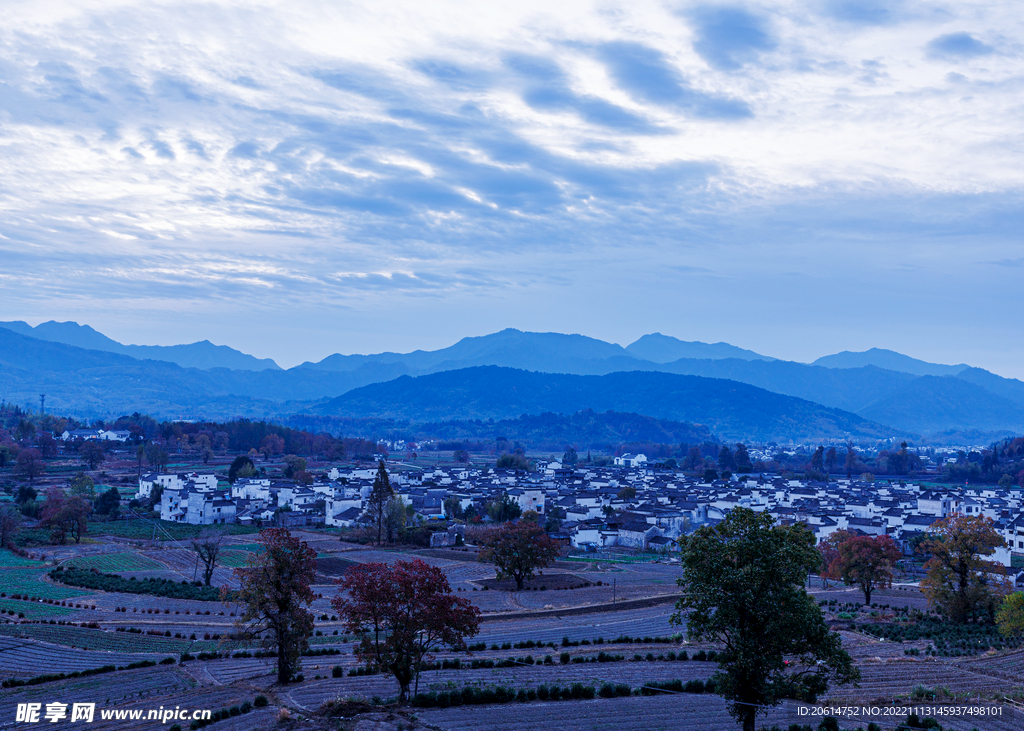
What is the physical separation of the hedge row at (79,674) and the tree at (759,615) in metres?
17.1

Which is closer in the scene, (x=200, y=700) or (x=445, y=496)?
(x=200, y=700)

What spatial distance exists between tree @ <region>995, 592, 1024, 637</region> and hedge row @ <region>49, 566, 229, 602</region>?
109 feet

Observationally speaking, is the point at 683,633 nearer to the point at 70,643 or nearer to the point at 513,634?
the point at 513,634

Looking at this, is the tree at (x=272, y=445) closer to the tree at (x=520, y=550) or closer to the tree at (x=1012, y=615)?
the tree at (x=520, y=550)

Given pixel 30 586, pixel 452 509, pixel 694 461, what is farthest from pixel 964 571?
pixel 694 461

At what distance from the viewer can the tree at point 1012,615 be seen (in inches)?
1041

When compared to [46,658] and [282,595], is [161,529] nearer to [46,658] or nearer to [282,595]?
[46,658]

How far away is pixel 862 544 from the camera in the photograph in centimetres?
3750

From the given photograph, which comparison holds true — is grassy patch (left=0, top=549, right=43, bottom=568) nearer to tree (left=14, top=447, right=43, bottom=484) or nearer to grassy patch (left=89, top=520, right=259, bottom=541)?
grassy patch (left=89, top=520, right=259, bottom=541)

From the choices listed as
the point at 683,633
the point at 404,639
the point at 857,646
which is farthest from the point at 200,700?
the point at 857,646

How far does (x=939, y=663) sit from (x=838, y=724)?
8.99 meters

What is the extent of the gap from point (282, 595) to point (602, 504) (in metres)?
53.6

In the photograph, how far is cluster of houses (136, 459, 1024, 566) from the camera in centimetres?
6119

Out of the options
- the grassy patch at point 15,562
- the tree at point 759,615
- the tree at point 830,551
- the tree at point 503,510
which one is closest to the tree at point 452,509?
the tree at point 503,510
